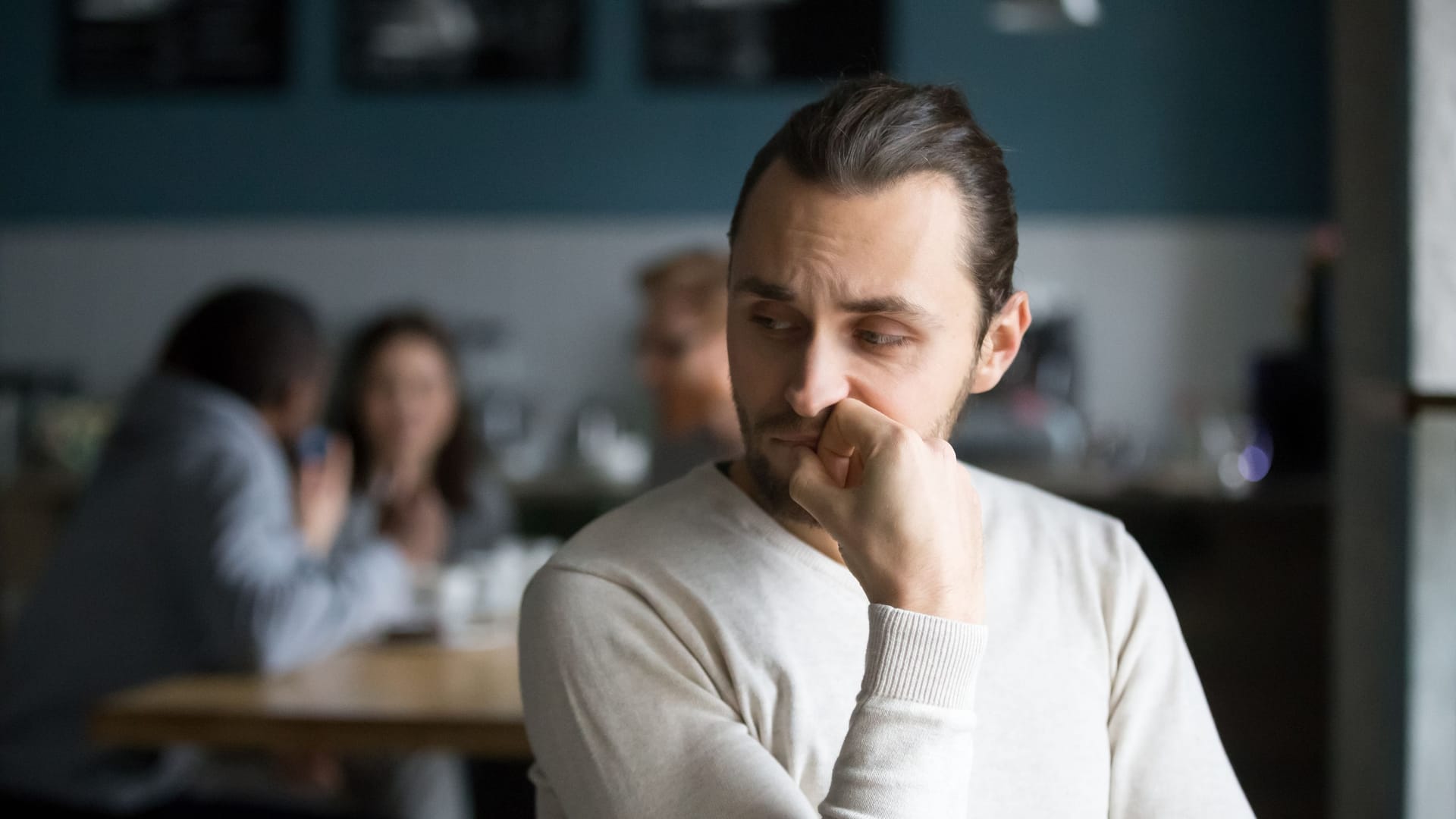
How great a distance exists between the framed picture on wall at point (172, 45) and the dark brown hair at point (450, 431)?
1.79 m

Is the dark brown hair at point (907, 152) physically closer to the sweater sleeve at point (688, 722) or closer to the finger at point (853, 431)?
the finger at point (853, 431)

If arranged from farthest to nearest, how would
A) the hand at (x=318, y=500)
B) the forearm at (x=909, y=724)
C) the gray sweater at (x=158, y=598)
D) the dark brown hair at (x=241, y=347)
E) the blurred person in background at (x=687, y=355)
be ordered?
the hand at (x=318, y=500) < the blurred person in background at (x=687, y=355) < the dark brown hair at (x=241, y=347) < the gray sweater at (x=158, y=598) < the forearm at (x=909, y=724)

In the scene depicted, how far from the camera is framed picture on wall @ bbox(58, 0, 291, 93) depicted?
454 cm


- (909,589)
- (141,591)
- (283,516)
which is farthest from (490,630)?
(909,589)

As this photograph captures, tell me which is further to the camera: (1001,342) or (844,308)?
(1001,342)

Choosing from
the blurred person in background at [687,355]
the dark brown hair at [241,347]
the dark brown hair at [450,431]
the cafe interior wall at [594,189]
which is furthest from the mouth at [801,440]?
the cafe interior wall at [594,189]

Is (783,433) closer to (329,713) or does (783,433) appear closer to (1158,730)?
(1158,730)

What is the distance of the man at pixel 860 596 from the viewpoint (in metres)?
0.81

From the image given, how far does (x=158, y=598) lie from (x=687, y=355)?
924 millimetres

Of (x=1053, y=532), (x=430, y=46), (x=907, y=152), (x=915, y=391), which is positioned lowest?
(x=1053, y=532)

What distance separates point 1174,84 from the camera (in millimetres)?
4316

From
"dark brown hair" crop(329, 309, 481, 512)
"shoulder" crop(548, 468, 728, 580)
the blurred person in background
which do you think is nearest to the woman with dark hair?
"dark brown hair" crop(329, 309, 481, 512)

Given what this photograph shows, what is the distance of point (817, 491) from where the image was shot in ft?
2.75

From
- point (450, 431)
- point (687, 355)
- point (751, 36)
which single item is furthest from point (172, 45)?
point (687, 355)
